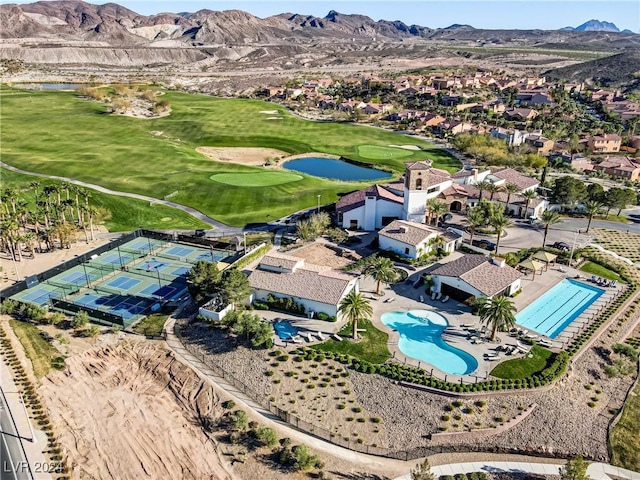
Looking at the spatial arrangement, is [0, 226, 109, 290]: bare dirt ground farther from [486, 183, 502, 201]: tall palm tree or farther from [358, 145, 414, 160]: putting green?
[358, 145, 414, 160]: putting green

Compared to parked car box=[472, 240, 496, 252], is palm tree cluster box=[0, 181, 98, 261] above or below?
above

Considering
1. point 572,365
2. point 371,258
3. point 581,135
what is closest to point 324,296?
point 371,258

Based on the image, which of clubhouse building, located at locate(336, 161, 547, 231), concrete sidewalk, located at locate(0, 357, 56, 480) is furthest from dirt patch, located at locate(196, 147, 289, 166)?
concrete sidewalk, located at locate(0, 357, 56, 480)

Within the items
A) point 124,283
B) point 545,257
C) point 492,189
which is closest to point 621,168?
point 492,189

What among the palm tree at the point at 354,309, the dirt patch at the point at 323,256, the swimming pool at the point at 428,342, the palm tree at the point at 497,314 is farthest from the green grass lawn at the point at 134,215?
the palm tree at the point at 497,314

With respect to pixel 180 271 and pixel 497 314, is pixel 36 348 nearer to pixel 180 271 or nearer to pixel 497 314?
pixel 180 271

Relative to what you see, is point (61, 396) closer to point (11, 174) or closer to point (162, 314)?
point (162, 314)
